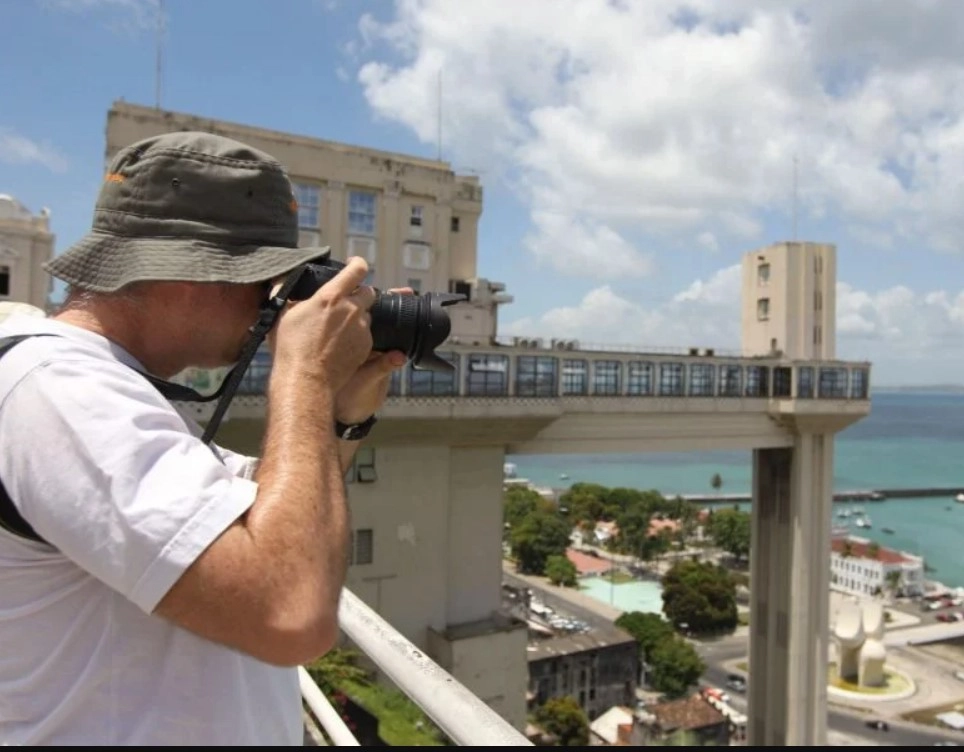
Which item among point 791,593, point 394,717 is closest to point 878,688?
point 791,593

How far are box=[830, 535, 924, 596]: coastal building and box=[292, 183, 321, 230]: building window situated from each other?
4460cm

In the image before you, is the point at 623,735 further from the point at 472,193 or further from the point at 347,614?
the point at 347,614

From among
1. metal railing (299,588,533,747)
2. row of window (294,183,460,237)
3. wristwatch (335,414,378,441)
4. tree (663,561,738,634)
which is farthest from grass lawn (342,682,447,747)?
tree (663,561,738,634)

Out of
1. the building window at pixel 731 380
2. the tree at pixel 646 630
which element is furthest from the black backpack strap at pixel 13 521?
the tree at pixel 646 630

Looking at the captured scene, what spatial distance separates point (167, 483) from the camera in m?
0.81

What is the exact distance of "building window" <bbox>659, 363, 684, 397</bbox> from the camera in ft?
55.3

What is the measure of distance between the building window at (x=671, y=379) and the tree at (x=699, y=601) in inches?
1043

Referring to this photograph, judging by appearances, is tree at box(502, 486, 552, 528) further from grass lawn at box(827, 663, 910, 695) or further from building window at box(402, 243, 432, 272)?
building window at box(402, 243, 432, 272)

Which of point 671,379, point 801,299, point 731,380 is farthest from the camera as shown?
point 801,299

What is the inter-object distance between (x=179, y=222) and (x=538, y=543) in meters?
49.4

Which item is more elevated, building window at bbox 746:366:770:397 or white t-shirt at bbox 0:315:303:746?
building window at bbox 746:366:770:397

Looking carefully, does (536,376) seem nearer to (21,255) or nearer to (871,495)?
(21,255)

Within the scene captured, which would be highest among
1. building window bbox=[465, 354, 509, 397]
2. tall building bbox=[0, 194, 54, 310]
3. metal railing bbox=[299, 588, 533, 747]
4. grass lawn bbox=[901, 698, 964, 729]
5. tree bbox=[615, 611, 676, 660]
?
tall building bbox=[0, 194, 54, 310]

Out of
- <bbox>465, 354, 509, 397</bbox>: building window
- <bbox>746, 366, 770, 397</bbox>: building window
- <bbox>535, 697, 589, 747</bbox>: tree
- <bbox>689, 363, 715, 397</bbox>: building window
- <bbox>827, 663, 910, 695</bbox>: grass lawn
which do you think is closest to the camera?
<bbox>465, 354, 509, 397</bbox>: building window
